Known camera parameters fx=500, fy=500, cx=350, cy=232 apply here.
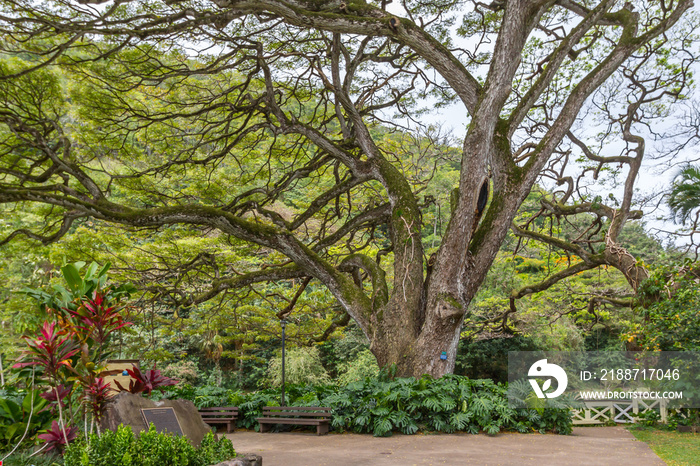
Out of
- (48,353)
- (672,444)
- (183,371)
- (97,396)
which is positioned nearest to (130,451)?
(97,396)

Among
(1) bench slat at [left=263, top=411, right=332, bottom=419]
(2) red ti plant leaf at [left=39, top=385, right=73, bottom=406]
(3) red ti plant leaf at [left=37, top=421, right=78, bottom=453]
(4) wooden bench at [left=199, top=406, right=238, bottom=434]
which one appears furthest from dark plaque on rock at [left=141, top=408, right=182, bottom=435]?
(4) wooden bench at [left=199, top=406, right=238, bottom=434]

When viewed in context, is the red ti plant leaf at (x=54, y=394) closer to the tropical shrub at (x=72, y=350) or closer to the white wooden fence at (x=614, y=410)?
the tropical shrub at (x=72, y=350)

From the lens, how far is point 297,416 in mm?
8867

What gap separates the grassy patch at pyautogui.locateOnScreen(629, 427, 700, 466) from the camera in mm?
6672

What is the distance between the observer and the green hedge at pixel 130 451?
164 inches

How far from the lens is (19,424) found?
5242 millimetres

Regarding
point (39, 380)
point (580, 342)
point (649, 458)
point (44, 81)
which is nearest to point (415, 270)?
point (649, 458)

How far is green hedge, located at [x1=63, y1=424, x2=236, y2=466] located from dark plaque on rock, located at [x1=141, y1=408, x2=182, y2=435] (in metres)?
0.38

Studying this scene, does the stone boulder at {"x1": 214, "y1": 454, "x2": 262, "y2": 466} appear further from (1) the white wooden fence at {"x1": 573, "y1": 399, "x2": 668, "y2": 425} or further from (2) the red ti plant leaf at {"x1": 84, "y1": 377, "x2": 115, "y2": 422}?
(1) the white wooden fence at {"x1": 573, "y1": 399, "x2": 668, "y2": 425}

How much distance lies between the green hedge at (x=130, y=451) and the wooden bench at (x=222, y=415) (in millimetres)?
4875

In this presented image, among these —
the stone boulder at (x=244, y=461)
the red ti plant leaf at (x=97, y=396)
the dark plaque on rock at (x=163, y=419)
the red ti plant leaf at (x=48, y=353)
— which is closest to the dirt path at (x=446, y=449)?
the stone boulder at (x=244, y=461)

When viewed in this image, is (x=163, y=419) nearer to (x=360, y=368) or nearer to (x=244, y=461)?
(x=244, y=461)

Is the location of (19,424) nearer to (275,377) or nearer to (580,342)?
(275,377)

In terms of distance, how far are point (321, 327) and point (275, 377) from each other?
5.06m
